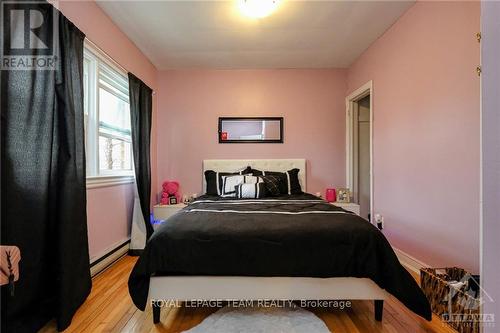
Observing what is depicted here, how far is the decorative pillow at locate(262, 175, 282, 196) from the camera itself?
310cm

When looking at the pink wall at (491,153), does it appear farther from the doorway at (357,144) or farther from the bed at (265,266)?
the doorway at (357,144)

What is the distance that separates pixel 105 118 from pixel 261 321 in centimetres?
249

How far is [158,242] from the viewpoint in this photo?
157cm

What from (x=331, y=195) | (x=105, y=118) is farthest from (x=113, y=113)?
(x=331, y=195)

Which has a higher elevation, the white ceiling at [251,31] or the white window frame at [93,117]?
the white ceiling at [251,31]

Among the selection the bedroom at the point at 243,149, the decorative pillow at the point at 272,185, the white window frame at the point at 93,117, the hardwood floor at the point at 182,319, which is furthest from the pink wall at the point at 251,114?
the hardwood floor at the point at 182,319

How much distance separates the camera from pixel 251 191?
2959mm

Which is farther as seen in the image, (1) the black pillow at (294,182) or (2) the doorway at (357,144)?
(2) the doorway at (357,144)

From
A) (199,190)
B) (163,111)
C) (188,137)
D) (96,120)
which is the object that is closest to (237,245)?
(96,120)

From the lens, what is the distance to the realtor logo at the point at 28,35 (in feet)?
4.30

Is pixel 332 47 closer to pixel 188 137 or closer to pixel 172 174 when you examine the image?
pixel 188 137

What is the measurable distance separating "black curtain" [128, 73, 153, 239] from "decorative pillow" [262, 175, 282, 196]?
1.50 m

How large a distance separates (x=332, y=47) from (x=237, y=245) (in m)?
2.81

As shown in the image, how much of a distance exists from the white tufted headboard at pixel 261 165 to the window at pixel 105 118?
1155mm
